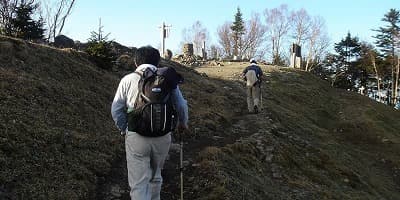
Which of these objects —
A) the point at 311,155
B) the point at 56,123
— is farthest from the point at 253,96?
the point at 56,123

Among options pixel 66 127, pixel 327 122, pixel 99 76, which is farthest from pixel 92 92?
pixel 327 122

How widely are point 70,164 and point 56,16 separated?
77.8 feet

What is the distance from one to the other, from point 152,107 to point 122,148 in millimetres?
4301

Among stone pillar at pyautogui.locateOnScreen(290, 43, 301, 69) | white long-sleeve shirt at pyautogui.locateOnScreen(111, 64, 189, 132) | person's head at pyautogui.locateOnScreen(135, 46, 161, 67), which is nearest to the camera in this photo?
white long-sleeve shirt at pyautogui.locateOnScreen(111, 64, 189, 132)

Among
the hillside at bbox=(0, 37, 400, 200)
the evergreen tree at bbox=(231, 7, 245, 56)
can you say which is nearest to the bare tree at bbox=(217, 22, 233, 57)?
the evergreen tree at bbox=(231, 7, 245, 56)

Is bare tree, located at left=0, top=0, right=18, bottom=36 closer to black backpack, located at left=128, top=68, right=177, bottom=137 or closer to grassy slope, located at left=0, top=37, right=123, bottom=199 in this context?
grassy slope, located at left=0, top=37, right=123, bottom=199

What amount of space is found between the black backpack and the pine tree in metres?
46.0

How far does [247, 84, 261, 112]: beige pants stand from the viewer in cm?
1620

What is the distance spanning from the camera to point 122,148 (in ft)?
31.0

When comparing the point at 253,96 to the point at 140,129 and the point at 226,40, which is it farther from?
the point at 226,40

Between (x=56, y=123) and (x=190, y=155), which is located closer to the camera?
(x=56, y=123)

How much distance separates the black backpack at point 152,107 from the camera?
17.4 feet

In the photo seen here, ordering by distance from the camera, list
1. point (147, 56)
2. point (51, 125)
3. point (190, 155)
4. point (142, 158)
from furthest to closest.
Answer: point (190, 155) < point (51, 125) < point (147, 56) < point (142, 158)

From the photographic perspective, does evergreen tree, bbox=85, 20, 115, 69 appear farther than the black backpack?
Yes
